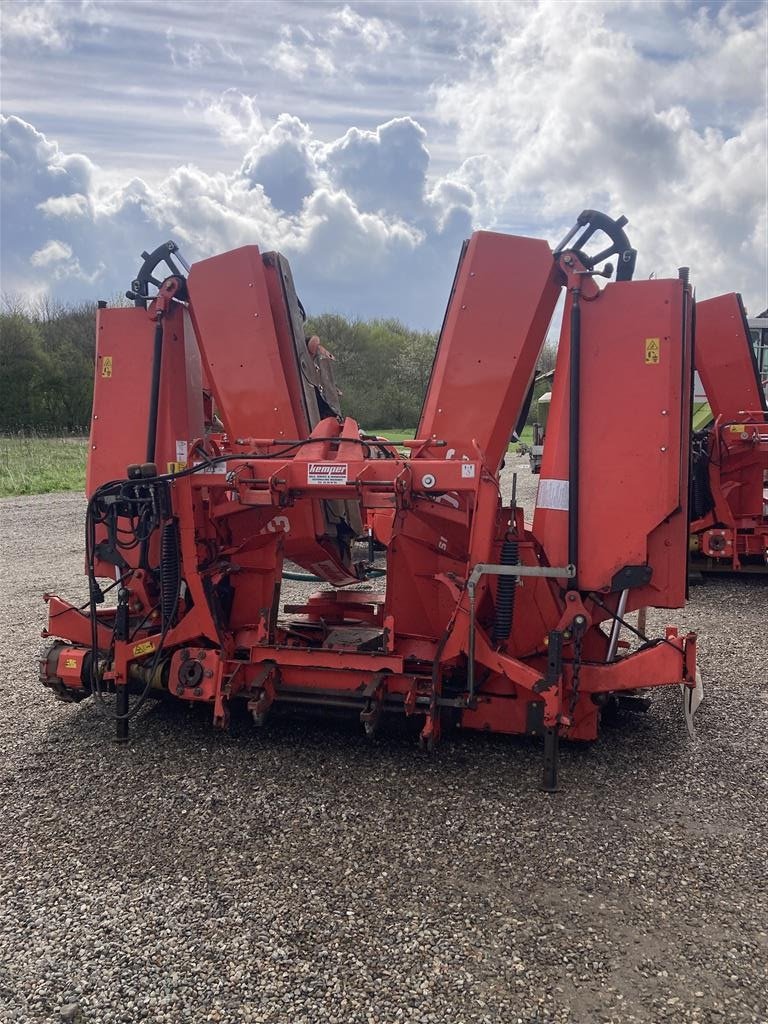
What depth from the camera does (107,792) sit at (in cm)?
362

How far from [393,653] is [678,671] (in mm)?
1421

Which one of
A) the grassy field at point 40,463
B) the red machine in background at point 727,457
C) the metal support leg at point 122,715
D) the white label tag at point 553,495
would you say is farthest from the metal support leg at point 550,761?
the grassy field at point 40,463

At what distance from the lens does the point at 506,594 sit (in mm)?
3812

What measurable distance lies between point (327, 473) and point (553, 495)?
1.18m

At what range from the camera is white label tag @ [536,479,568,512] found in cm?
392

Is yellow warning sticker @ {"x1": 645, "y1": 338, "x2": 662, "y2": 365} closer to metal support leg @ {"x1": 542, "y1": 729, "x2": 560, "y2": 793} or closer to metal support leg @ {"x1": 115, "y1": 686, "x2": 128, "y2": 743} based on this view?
metal support leg @ {"x1": 542, "y1": 729, "x2": 560, "y2": 793}

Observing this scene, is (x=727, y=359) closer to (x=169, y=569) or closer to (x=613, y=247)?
(x=613, y=247)

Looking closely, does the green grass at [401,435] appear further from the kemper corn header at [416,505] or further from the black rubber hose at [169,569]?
the black rubber hose at [169,569]

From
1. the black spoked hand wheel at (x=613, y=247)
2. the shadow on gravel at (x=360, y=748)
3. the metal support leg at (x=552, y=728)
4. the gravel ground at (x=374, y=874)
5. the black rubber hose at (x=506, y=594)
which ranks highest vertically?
the black spoked hand wheel at (x=613, y=247)

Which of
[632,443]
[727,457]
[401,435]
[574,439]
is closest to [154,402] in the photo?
[574,439]

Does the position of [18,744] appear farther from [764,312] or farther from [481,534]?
[764,312]

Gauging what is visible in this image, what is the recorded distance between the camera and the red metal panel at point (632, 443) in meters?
3.75

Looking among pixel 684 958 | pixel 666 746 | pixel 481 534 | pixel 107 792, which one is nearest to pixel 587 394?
pixel 481 534

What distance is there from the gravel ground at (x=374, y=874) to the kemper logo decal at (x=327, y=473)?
4.23 feet
